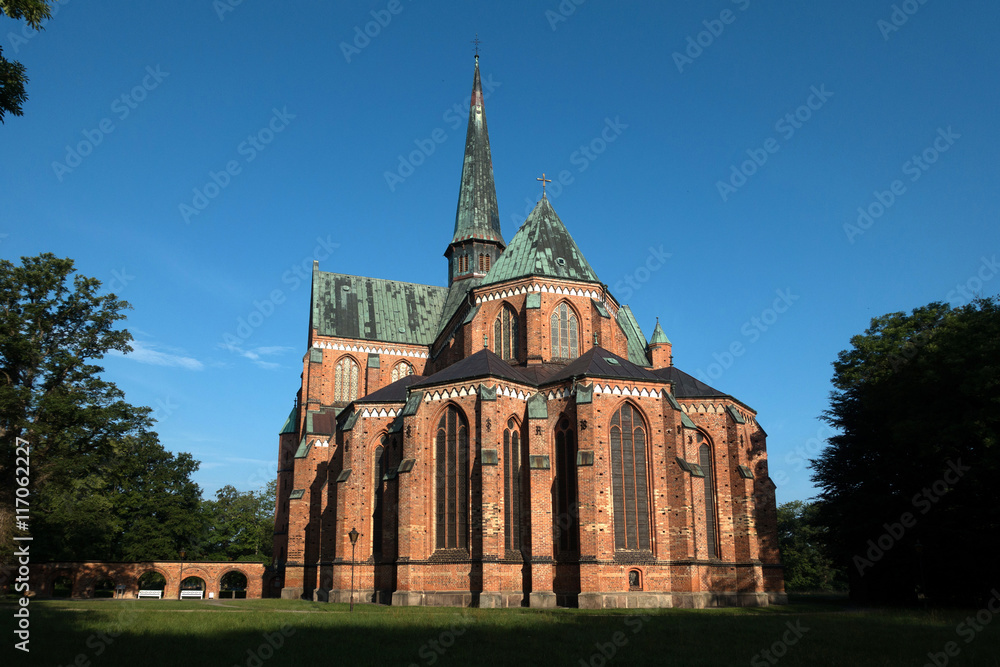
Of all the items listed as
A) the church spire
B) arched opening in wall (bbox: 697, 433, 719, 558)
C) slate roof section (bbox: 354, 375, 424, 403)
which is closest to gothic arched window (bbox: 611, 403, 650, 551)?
arched opening in wall (bbox: 697, 433, 719, 558)

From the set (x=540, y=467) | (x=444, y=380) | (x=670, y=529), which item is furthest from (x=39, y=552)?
(x=670, y=529)

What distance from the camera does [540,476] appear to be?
97.9ft

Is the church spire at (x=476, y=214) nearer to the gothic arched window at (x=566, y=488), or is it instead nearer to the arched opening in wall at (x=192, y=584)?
the gothic arched window at (x=566, y=488)

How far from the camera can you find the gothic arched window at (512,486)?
30.2 meters

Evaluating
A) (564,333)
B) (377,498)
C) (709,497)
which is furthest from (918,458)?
(377,498)

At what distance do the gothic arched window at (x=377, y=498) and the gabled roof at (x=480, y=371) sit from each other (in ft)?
17.7

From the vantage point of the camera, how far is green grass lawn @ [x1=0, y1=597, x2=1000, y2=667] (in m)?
13.2

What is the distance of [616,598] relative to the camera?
28547mm

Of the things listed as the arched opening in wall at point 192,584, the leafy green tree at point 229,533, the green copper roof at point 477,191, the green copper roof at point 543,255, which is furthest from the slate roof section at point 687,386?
the leafy green tree at point 229,533

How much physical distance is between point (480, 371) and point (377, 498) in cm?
897

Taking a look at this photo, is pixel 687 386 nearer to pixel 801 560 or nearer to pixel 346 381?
pixel 346 381

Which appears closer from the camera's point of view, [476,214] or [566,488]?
[566,488]

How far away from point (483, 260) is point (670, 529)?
97.0ft

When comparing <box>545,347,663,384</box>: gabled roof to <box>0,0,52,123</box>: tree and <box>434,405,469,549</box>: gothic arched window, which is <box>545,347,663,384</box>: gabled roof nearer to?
<box>434,405,469,549</box>: gothic arched window
